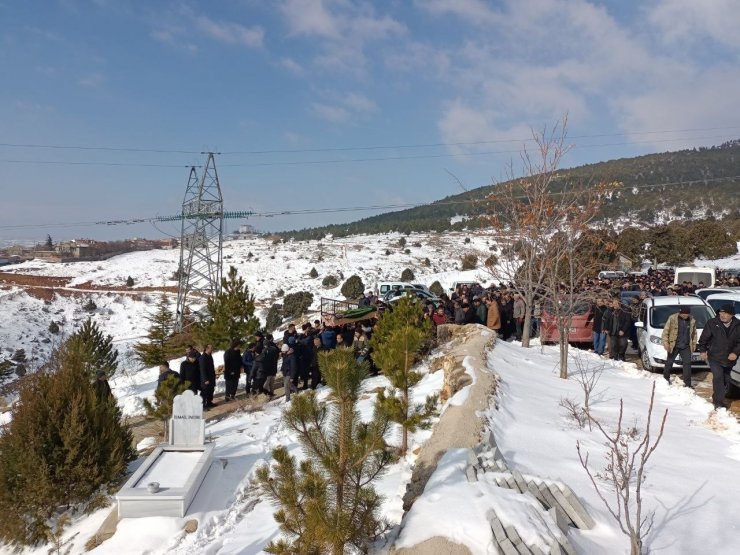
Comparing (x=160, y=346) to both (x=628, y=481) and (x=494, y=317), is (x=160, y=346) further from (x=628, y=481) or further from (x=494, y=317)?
(x=628, y=481)

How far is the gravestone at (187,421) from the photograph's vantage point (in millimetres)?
7582

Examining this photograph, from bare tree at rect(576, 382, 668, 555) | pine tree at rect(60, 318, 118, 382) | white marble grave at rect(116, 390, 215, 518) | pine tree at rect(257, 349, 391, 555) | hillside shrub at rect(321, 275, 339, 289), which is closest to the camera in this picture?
bare tree at rect(576, 382, 668, 555)

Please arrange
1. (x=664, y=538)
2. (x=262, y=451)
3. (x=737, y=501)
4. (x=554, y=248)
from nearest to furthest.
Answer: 1. (x=664, y=538)
2. (x=737, y=501)
3. (x=262, y=451)
4. (x=554, y=248)

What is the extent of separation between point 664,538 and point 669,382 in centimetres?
619

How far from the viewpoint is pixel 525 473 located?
16.5 ft

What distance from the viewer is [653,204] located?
285ft

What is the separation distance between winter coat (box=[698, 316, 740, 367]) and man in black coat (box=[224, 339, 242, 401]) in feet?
29.6

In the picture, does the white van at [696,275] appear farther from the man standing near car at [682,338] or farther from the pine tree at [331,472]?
the pine tree at [331,472]

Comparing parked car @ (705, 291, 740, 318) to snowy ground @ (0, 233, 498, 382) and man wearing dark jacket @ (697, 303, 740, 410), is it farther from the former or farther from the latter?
snowy ground @ (0, 233, 498, 382)

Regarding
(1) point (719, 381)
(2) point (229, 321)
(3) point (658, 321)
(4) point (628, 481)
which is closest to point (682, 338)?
(1) point (719, 381)

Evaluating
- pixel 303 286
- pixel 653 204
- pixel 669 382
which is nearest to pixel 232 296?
pixel 669 382

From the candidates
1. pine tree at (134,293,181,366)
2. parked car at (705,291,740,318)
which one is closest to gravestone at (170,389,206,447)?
parked car at (705,291,740,318)

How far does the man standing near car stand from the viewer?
9.00 meters

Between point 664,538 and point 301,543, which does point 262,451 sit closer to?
point 301,543
